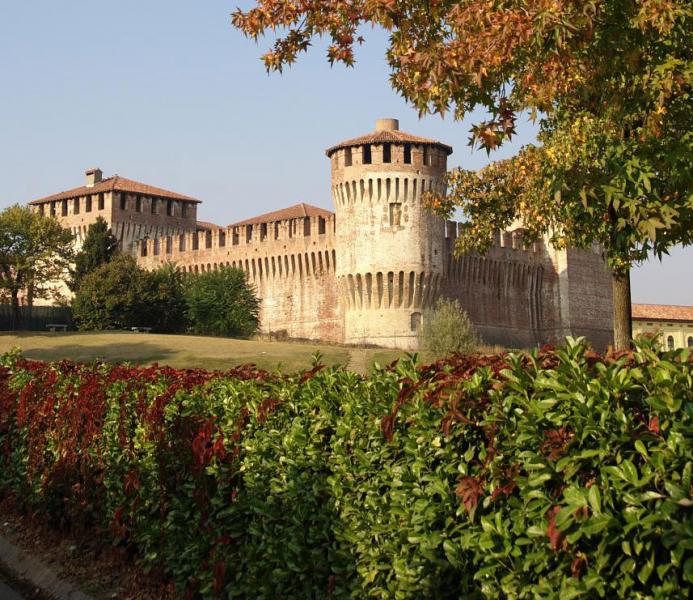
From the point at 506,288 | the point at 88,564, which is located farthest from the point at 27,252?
the point at 88,564

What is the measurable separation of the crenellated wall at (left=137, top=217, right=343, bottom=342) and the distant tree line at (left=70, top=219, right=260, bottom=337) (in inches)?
49.0

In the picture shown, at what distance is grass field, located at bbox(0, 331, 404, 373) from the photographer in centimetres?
3781

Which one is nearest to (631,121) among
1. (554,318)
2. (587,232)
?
(587,232)

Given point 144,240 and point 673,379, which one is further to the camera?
point 144,240

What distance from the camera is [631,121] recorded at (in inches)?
468

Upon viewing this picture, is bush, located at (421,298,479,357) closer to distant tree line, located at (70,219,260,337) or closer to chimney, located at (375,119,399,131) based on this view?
chimney, located at (375,119,399,131)

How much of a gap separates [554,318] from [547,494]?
54.4 m

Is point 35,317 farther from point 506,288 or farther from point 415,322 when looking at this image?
point 506,288

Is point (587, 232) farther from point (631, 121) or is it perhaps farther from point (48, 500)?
point (48, 500)

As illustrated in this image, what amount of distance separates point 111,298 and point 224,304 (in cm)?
669

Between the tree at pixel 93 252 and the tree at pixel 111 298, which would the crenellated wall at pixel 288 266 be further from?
the tree at pixel 111 298

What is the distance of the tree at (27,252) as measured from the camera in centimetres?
5391

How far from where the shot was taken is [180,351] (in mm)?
41156

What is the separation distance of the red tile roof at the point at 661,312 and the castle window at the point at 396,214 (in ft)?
140
